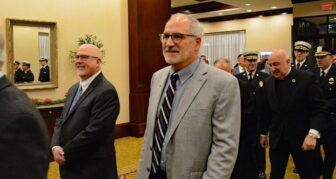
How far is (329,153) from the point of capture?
4781mm

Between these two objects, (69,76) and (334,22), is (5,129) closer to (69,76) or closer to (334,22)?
(69,76)

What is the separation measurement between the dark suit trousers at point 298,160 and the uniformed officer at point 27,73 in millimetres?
4342

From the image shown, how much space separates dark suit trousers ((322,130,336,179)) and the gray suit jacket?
3061 millimetres

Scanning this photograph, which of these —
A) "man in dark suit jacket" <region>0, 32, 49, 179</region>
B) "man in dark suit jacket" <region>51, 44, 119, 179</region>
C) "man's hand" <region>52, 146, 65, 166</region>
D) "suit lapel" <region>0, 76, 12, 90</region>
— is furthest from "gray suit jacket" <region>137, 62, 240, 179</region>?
"man's hand" <region>52, 146, 65, 166</region>

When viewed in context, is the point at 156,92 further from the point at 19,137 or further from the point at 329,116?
the point at 329,116

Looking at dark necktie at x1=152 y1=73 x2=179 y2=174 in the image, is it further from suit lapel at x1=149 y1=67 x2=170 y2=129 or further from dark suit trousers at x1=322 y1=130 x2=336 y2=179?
dark suit trousers at x1=322 y1=130 x2=336 y2=179

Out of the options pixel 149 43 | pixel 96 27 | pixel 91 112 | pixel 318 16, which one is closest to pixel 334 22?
pixel 318 16

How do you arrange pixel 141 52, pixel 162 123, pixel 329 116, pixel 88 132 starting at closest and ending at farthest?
pixel 162 123 → pixel 88 132 → pixel 329 116 → pixel 141 52

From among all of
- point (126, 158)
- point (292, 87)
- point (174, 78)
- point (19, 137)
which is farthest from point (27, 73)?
Answer: point (19, 137)

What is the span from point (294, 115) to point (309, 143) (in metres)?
0.31

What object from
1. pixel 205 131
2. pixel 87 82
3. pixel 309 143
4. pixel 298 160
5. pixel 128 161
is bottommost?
pixel 128 161

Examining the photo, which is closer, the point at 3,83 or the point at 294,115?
the point at 3,83

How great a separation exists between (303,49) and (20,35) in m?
4.34

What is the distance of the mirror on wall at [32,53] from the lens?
638 centimetres
